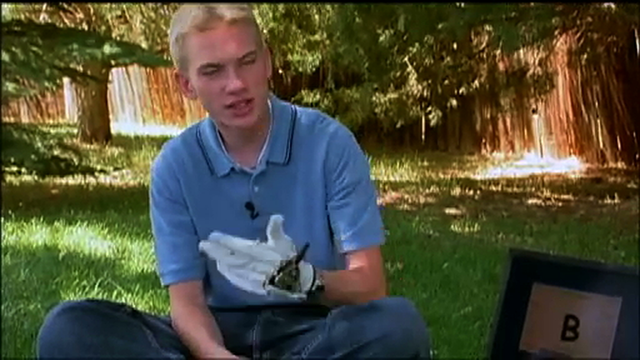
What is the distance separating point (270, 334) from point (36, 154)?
3.64 metres

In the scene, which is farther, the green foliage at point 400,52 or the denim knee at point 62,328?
the green foliage at point 400,52

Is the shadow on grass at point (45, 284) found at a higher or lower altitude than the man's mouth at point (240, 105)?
lower

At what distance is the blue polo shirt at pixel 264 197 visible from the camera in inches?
74.5

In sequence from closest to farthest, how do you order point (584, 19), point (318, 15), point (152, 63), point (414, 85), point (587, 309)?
point (587, 309) → point (584, 19) → point (152, 63) → point (318, 15) → point (414, 85)

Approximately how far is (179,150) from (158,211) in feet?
0.38

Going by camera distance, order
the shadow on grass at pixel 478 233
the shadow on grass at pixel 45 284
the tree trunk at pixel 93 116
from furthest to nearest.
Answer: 1. the tree trunk at pixel 93 116
2. the shadow on grass at pixel 478 233
3. the shadow on grass at pixel 45 284

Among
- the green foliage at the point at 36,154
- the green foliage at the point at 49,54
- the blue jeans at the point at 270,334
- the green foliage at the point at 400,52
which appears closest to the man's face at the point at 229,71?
the blue jeans at the point at 270,334

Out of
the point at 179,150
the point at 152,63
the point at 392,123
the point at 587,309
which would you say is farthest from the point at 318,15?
the point at 587,309

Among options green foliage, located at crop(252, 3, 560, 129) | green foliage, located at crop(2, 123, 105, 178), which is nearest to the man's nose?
green foliage, located at crop(252, 3, 560, 129)

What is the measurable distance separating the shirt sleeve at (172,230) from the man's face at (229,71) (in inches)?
6.1

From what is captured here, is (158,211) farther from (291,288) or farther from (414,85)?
(414,85)

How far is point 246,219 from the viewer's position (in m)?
1.90

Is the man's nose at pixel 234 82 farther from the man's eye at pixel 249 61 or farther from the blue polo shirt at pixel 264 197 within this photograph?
the blue polo shirt at pixel 264 197

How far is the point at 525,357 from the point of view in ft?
5.59
